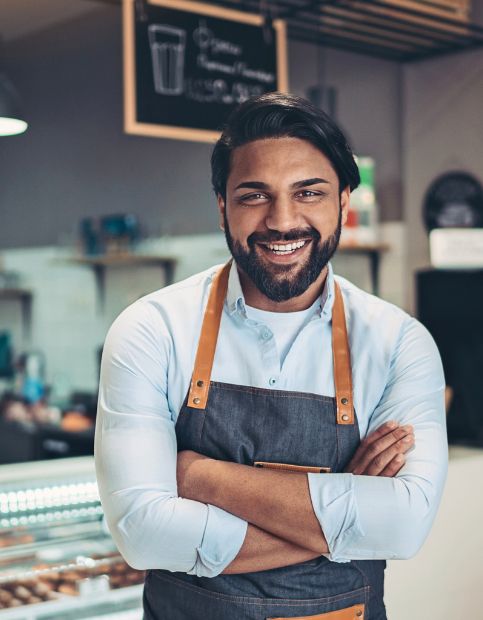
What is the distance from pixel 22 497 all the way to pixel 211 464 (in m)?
1.07

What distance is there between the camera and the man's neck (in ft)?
4.94

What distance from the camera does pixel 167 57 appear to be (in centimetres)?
271

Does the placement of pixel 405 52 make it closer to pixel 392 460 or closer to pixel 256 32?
pixel 256 32

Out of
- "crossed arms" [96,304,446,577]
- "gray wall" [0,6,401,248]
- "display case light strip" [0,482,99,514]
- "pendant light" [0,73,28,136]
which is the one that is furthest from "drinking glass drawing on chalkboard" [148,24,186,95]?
"gray wall" [0,6,401,248]

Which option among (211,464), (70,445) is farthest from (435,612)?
(70,445)

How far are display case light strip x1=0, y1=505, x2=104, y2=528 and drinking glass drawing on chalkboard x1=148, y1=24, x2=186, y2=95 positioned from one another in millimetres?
1450

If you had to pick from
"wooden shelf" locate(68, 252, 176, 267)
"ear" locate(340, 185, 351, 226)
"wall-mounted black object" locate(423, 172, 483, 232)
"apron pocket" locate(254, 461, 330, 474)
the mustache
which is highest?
"wall-mounted black object" locate(423, 172, 483, 232)

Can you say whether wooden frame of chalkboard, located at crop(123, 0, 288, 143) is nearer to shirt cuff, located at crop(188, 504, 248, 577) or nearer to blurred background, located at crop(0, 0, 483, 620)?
blurred background, located at crop(0, 0, 483, 620)

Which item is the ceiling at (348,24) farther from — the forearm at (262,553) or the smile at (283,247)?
the forearm at (262,553)

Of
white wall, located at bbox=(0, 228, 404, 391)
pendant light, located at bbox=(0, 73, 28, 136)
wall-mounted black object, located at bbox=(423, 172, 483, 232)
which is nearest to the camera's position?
pendant light, located at bbox=(0, 73, 28, 136)

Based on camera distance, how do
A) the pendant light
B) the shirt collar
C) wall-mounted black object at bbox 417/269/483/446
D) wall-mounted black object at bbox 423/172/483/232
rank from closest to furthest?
the shirt collar, the pendant light, wall-mounted black object at bbox 417/269/483/446, wall-mounted black object at bbox 423/172/483/232

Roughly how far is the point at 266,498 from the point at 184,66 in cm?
196

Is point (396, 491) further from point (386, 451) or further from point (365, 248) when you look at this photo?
point (365, 248)

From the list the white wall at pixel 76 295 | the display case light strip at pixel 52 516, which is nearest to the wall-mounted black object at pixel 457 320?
the white wall at pixel 76 295
